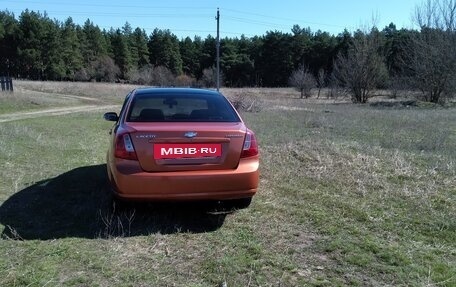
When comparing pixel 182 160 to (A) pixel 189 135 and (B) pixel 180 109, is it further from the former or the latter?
(B) pixel 180 109

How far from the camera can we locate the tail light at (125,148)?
4023mm

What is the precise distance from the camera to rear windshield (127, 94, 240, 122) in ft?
14.9

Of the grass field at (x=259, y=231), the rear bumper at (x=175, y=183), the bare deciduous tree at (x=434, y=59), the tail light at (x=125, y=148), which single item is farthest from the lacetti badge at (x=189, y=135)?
the bare deciduous tree at (x=434, y=59)

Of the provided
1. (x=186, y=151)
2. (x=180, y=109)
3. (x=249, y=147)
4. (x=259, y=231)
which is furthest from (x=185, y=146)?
(x=259, y=231)

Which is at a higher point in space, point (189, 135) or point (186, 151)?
point (189, 135)

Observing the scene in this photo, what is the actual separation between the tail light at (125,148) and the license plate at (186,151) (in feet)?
0.79

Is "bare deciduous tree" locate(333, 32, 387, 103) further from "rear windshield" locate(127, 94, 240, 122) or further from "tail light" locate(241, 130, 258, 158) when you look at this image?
"tail light" locate(241, 130, 258, 158)

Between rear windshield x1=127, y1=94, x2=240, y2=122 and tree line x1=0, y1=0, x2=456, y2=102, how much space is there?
37.3 meters

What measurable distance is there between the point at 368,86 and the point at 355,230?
43906 mm

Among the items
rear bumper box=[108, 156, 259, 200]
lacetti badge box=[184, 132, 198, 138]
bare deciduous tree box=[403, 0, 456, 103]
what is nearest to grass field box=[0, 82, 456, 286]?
rear bumper box=[108, 156, 259, 200]

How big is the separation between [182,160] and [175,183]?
0.25 metres

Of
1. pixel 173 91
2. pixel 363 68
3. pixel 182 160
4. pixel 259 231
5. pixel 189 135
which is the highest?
pixel 363 68

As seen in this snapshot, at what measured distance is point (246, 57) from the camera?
306 feet

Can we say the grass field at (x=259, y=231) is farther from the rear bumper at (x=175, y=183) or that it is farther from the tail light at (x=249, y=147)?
the tail light at (x=249, y=147)
